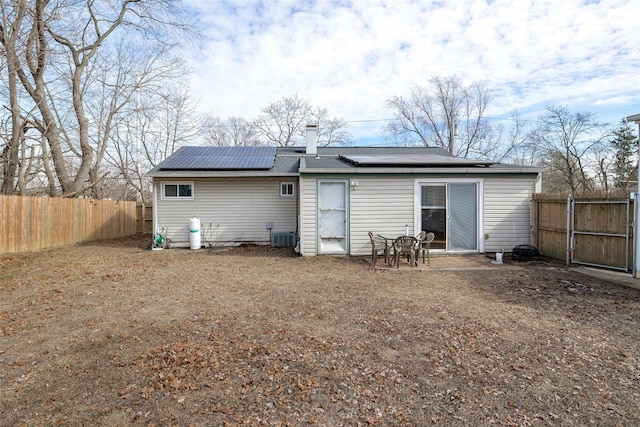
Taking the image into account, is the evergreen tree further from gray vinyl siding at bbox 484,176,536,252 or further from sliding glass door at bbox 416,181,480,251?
sliding glass door at bbox 416,181,480,251

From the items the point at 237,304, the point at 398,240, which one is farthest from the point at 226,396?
the point at 398,240

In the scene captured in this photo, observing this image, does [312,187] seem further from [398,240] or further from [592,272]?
[592,272]

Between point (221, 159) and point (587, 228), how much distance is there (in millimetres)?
10698

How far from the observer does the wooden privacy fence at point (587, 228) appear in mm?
6871

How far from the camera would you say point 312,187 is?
9.19 metres

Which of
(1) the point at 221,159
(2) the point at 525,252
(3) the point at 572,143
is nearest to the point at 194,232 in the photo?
(1) the point at 221,159

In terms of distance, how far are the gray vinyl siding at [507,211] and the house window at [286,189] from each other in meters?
5.98

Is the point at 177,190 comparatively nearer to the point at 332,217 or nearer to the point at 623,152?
the point at 332,217

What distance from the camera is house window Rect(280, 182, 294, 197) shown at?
11817mm

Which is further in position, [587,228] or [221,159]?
[221,159]

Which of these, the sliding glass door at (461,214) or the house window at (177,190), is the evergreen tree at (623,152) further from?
the house window at (177,190)

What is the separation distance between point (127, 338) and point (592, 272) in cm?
842

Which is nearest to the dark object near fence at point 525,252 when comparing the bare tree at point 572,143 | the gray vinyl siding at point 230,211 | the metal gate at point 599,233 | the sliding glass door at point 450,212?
the metal gate at point 599,233

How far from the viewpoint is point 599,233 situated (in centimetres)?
732
